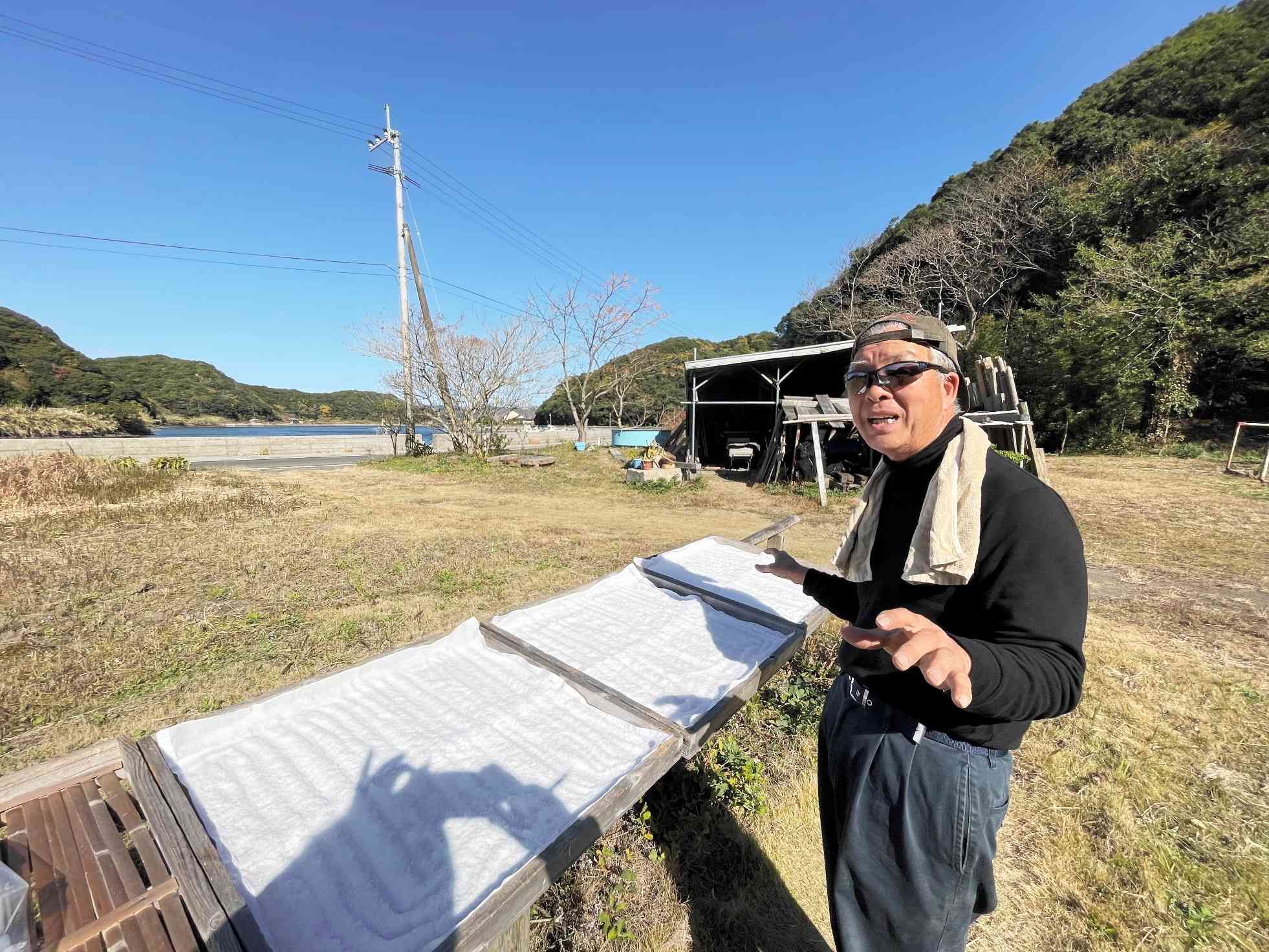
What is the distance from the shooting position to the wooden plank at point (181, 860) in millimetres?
1021

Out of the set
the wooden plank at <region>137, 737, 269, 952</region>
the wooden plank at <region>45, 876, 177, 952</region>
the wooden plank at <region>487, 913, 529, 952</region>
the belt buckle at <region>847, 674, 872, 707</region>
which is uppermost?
the belt buckle at <region>847, 674, 872, 707</region>

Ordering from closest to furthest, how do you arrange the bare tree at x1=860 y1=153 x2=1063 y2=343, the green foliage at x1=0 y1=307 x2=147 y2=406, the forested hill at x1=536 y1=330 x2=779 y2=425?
the bare tree at x1=860 y1=153 x2=1063 y2=343
the green foliage at x1=0 y1=307 x2=147 y2=406
the forested hill at x1=536 y1=330 x2=779 y2=425

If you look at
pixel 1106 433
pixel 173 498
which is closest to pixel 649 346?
pixel 1106 433

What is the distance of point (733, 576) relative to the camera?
3.45 m

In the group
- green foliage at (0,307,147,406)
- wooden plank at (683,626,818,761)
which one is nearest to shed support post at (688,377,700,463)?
wooden plank at (683,626,818,761)

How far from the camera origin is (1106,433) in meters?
13.1

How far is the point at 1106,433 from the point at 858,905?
1766 centimetres

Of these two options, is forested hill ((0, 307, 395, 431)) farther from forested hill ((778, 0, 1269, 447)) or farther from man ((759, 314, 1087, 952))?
forested hill ((778, 0, 1269, 447))

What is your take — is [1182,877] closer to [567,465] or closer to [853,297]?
[567,465]

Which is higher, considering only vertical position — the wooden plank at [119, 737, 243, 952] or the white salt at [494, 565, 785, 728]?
the wooden plank at [119, 737, 243, 952]

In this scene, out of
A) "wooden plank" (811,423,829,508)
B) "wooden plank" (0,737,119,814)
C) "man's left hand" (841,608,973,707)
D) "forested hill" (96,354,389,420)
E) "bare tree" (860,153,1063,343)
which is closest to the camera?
"man's left hand" (841,608,973,707)

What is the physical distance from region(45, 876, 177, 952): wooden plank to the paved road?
16.8m

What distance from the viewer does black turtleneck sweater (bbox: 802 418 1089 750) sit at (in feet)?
2.65

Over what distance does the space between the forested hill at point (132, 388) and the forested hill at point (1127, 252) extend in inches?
901
